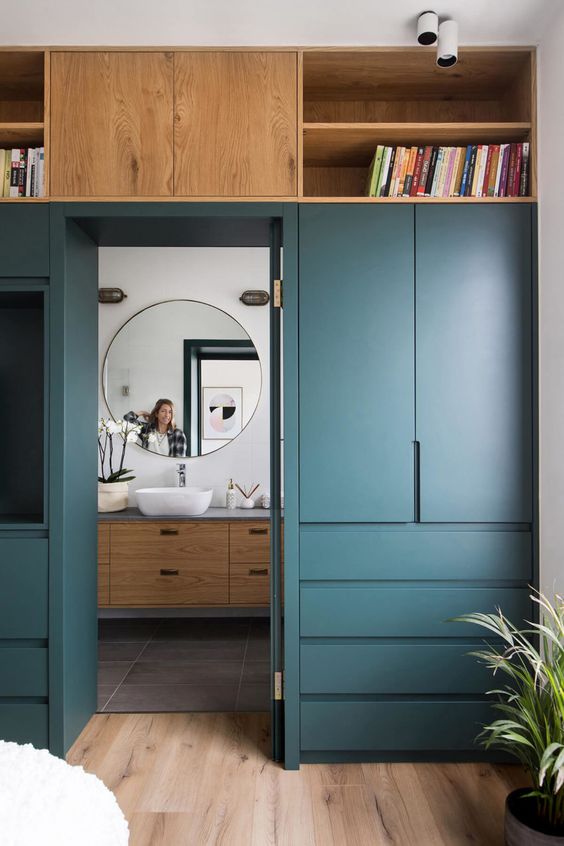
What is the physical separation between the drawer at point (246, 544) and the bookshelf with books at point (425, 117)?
218 centimetres

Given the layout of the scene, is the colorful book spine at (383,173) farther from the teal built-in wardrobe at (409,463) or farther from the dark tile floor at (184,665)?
the dark tile floor at (184,665)

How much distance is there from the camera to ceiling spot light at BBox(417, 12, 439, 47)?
221 centimetres

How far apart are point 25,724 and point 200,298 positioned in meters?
2.88

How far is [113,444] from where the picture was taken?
4.43m

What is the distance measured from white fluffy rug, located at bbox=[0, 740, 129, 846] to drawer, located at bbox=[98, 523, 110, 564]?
2.55 meters

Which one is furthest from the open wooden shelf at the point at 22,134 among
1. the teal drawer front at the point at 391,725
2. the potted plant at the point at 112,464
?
the teal drawer front at the point at 391,725

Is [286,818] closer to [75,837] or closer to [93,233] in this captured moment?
[75,837]

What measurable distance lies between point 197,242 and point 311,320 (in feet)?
2.27

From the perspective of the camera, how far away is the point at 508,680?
96.0 inches

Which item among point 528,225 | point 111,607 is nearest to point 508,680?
point 528,225

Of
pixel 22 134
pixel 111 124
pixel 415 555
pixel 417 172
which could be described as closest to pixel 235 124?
pixel 111 124

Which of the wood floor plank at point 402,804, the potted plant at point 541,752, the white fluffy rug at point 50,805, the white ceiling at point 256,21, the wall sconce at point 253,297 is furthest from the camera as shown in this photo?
the wall sconce at point 253,297

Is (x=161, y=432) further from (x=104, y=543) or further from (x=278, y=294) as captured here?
(x=278, y=294)

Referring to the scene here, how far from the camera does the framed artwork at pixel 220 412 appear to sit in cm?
443
